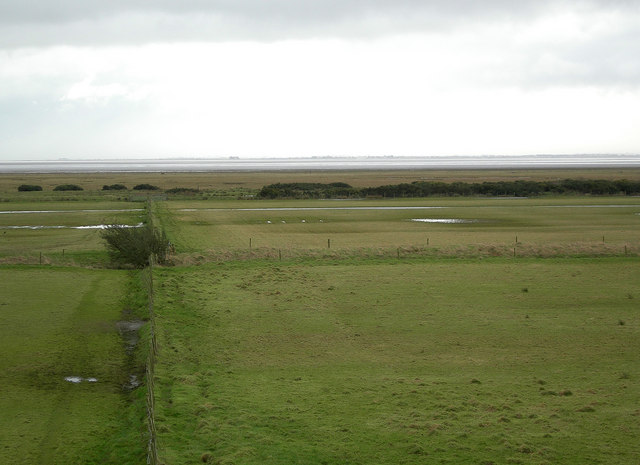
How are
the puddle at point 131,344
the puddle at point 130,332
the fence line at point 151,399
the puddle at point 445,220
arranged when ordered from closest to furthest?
1. the fence line at point 151,399
2. the puddle at point 131,344
3. the puddle at point 130,332
4. the puddle at point 445,220

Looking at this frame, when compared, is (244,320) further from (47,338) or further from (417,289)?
(417,289)

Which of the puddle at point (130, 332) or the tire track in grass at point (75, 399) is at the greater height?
the tire track in grass at point (75, 399)

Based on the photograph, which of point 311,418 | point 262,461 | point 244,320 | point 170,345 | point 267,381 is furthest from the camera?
point 244,320

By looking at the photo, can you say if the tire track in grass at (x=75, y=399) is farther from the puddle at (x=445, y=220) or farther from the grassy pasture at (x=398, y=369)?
the puddle at (x=445, y=220)

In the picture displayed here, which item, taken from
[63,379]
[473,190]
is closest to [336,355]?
[63,379]

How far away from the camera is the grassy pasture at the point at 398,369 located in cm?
1374

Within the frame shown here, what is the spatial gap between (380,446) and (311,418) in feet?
7.09

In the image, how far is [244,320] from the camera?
24484mm

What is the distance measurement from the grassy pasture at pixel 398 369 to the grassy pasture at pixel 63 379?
1264 mm

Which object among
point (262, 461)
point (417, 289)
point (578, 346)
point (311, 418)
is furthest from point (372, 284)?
point (262, 461)

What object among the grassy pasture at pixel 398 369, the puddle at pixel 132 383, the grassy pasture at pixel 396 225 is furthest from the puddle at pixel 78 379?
the grassy pasture at pixel 396 225

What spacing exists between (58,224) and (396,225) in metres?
32.2

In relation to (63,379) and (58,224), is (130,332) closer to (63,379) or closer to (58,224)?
(63,379)

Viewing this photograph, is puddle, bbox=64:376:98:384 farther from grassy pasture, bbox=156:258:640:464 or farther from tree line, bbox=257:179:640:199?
tree line, bbox=257:179:640:199
